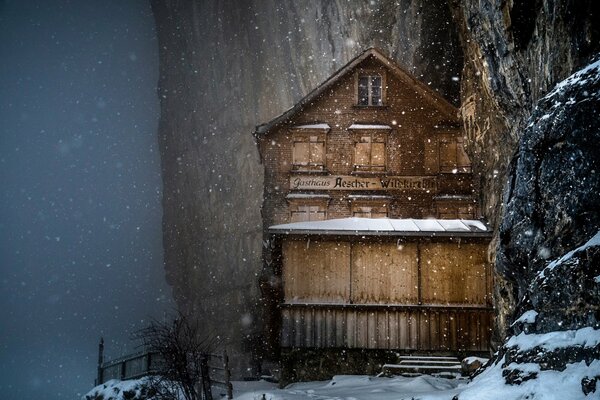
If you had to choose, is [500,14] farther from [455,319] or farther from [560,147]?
[455,319]

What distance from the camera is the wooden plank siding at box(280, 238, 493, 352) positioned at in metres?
18.3

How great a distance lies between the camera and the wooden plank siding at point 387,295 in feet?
60.0

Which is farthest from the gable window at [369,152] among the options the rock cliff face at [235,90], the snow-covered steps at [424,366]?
the snow-covered steps at [424,366]

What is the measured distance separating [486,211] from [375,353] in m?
7.69

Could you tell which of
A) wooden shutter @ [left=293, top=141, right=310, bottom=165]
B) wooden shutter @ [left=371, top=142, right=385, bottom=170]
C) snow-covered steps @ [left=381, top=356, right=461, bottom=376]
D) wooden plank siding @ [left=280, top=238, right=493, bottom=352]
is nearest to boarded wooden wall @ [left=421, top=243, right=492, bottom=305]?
wooden plank siding @ [left=280, top=238, right=493, bottom=352]

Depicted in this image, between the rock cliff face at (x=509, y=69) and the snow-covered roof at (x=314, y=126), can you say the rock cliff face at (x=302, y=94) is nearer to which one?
the rock cliff face at (x=509, y=69)

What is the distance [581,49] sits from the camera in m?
11.9

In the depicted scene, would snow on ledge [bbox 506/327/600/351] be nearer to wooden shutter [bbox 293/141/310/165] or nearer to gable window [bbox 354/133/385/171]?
gable window [bbox 354/133/385/171]

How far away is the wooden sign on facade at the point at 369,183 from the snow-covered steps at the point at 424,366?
333 inches

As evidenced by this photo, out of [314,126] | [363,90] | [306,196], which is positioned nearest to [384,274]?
[306,196]

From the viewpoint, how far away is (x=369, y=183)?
24.1 meters

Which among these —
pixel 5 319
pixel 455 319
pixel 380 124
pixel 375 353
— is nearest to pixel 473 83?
pixel 380 124

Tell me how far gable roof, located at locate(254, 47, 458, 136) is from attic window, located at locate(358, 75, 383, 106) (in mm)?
786

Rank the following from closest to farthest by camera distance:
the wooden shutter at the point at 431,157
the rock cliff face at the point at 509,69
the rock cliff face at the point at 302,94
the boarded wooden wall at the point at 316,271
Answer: the rock cliff face at the point at 302,94, the rock cliff face at the point at 509,69, the boarded wooden wall at the point at 316,271, the wooden shutter at the point at 431,157
